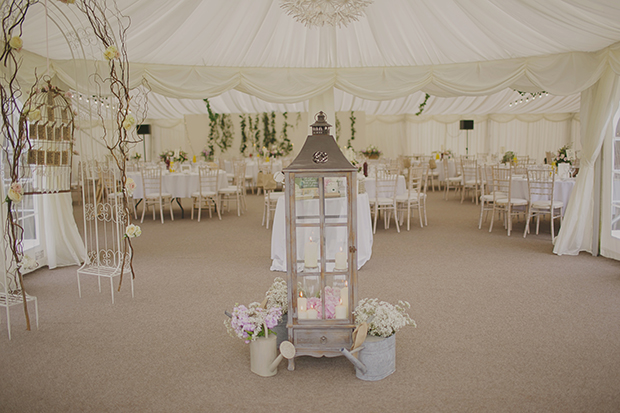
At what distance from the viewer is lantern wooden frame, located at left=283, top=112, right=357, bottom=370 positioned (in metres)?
3.23

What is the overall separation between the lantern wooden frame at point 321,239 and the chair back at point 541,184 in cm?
507

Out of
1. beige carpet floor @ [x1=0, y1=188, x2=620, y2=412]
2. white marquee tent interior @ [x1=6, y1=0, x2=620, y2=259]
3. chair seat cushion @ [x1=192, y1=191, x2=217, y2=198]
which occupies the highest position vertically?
white marquee tent interior @ [x1=6, y1=0, x2=620, y2=259]

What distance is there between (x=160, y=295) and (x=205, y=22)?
3.19 meters

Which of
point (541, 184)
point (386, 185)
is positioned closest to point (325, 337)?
point (386, 185)

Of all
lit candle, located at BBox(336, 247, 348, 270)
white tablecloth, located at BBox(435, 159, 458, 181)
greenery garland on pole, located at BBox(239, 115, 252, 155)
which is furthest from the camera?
greenery garland on pole, located at BBox(239, 115, 252, 155)

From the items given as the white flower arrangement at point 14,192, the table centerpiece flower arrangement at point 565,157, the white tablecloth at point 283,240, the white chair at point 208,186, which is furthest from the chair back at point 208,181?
the table centerpiece flower arrangement at point 565,157

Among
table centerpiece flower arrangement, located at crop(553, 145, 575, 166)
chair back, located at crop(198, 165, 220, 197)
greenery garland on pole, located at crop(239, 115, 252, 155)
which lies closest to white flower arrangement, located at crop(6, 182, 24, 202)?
chair back, located at crop(198, 165, 220, 197)

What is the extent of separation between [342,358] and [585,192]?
4496mm

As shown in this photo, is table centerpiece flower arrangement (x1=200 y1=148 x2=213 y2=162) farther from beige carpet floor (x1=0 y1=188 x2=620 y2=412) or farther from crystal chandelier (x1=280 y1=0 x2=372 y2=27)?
crystal chandelier (x1=280 y1=0 x2=372 y2=27)

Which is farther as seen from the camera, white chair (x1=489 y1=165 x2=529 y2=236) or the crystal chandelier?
white chair (x1=489 y1=165 x2=529 y2=236)

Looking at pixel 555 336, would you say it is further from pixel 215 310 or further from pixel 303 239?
pixel 215 310

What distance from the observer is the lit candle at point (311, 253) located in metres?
3.27

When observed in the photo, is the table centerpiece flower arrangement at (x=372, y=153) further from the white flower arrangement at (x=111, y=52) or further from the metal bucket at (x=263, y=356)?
the metal bucket at (x=263, y=356)

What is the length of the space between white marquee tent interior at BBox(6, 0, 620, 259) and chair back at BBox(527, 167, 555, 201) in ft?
3.41
